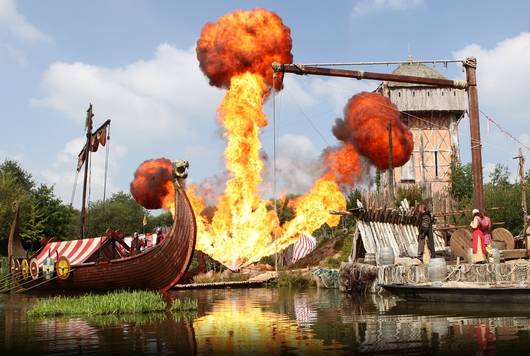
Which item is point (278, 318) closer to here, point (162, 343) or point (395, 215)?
point (162, 343)

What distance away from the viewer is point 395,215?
985 inches

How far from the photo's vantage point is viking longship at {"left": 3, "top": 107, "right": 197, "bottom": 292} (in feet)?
65.6

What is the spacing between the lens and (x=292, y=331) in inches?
465

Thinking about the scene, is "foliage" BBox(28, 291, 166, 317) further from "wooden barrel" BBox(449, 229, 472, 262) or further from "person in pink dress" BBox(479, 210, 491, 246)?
"wooden barrel" BBox(449, 229, 472, 262)

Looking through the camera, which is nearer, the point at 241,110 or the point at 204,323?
the point at 204,323

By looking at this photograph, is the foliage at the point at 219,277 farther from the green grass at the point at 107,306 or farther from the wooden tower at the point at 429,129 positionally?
the wooden tower at the point at 429,129

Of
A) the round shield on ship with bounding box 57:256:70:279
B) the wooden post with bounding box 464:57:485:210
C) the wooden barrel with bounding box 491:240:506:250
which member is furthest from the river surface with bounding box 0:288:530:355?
the wooden barrel with bounding box 491:240:506:250

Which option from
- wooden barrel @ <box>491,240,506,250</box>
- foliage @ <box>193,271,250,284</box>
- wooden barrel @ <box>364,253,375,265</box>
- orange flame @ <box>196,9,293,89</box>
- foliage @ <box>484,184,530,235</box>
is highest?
orange flame @ <box>196,9,293,89</box>

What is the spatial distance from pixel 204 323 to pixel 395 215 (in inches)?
524

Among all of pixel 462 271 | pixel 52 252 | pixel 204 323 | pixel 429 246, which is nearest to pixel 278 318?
pixel 204 323

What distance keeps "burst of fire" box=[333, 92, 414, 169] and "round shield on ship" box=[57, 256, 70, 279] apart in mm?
29212

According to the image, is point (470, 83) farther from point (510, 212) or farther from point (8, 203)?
point (8, 203)

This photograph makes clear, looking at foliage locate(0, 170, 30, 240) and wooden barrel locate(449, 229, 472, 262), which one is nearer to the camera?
wooden barrel locate(449, 229, 472, 262)

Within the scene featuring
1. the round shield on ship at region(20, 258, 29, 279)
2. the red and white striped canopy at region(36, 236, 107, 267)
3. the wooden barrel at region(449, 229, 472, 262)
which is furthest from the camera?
the round shield on ship at region(20, 258, 29, 279)
